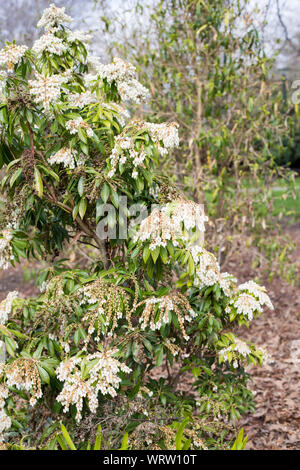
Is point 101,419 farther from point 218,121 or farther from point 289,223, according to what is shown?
point 289,223

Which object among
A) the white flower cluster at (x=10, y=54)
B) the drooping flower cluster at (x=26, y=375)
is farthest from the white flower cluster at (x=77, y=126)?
the drooping flower cluster at (x=26, y=375)

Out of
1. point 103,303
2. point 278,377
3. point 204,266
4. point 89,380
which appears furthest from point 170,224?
point 278,377

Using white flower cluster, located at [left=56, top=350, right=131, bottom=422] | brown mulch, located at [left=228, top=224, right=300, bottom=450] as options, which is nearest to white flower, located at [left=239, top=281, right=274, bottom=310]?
brown mulch, located at [left=228, top=224, right=300, bottom=450]

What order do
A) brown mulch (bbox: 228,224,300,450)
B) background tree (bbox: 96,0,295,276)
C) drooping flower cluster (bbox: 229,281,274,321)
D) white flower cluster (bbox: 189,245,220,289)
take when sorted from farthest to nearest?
1. background tree (bbox: 96,0,295,276)
2. brown mulch (bbox: 228,224,300,450)
3. drooping flower cluster (bbox: 229,281,274,321)
4. white flower cluster (bbox: 189,245,220,289)

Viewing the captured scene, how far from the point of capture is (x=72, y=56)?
6.67ft

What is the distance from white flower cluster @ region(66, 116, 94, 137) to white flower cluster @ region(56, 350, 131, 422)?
0.89 m

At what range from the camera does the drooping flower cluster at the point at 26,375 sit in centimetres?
155

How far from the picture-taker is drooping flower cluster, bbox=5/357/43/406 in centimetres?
155

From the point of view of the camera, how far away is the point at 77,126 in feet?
5.42

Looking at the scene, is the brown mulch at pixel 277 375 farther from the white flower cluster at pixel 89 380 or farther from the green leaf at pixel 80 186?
Answer: the green leaf at pixel 80 186

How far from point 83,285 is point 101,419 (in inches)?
23.6

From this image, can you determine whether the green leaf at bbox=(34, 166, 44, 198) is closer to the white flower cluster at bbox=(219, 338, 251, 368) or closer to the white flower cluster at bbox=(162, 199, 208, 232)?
the white flower cluster at bbox=(162, 199, 208, 232)
